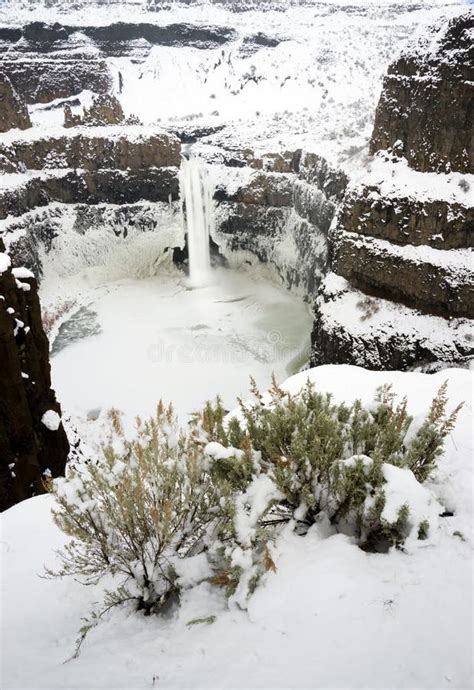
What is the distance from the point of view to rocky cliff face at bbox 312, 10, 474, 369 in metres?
17.5

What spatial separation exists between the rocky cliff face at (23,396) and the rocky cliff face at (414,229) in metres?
13.3

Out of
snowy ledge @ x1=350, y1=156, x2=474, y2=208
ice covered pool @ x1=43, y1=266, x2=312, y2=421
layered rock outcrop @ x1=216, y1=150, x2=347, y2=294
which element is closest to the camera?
snowy ledge @ x1=350, y1=156, x2=474, y2=208

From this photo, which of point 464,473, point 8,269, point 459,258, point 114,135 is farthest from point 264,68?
point 464,473

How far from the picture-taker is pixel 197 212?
3441 centimetres

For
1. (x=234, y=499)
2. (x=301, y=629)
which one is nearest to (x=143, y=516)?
(x=234, y=499)

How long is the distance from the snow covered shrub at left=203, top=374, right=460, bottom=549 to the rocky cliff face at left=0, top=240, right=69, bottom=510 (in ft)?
15.2

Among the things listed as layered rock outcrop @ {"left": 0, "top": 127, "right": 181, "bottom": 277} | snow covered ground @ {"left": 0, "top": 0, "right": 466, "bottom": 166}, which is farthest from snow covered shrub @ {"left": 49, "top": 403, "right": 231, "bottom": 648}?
snow covered ground @ {"left": 0, "top": 0, "right": 466, "bottom": 166}

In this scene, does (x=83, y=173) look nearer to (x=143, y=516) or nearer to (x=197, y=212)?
(x=197, y=212)

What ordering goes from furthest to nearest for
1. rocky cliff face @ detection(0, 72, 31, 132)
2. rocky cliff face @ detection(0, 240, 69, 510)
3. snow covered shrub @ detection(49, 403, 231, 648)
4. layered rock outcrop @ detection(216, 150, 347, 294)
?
rocky cliff face @ detection(0, 72, 31, 132), layered rock outcrop @ detection(216, 150, 347, 294), rocky cliff face @ detection(0, 240, 69, 510), snow covered shrub @ detection(49, 403, 231, 648)

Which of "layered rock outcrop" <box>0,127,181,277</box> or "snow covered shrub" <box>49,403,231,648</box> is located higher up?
"snow covered shrub" <box>49,403,231,648</box>

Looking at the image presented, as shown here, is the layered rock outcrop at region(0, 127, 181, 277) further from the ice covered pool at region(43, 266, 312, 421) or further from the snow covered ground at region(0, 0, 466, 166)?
the snow covered ground at region(0, 0, 466, 166)

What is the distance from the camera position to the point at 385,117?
20016mm

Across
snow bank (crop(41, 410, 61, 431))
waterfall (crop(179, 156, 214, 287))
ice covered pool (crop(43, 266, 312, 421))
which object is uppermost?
snow bank (crop(41, 410, 61, 431))

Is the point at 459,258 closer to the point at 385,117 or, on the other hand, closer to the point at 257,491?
the point at 385,117
